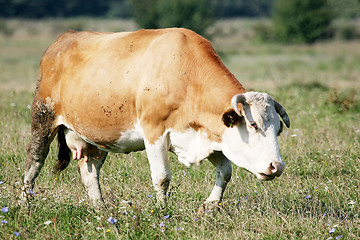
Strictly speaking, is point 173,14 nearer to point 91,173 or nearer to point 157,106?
point 91,173

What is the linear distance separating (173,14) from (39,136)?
27.9 metres

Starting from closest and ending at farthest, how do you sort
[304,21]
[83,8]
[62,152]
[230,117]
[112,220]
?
1. [112,220]
2. [230,117]
3. [62,152]
4. [304,21]
5. [83,8]

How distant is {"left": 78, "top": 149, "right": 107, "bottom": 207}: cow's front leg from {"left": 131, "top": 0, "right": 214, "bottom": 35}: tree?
58.2ft

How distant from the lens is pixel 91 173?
6.22 m

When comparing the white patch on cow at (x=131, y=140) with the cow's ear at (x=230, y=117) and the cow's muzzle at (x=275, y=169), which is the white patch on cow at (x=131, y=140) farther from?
the cow's muzzle at (x=275, y=169)

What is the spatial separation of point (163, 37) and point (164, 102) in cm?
77

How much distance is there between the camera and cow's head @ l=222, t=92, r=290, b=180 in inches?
175

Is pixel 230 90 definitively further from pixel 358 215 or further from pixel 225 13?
pixel 225 13

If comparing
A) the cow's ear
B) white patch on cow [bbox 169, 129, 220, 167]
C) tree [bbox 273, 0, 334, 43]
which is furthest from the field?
tree [bbox 273, 0, 334, 43]

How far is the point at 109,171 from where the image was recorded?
22.6ft

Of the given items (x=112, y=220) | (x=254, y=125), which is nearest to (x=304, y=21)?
(x=254, y=125)

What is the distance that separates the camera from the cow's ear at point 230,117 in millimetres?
4570

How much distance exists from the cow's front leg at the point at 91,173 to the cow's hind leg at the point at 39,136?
49cm

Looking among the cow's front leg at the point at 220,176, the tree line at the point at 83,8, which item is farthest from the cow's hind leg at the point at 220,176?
the tree line at the point at 83,8
